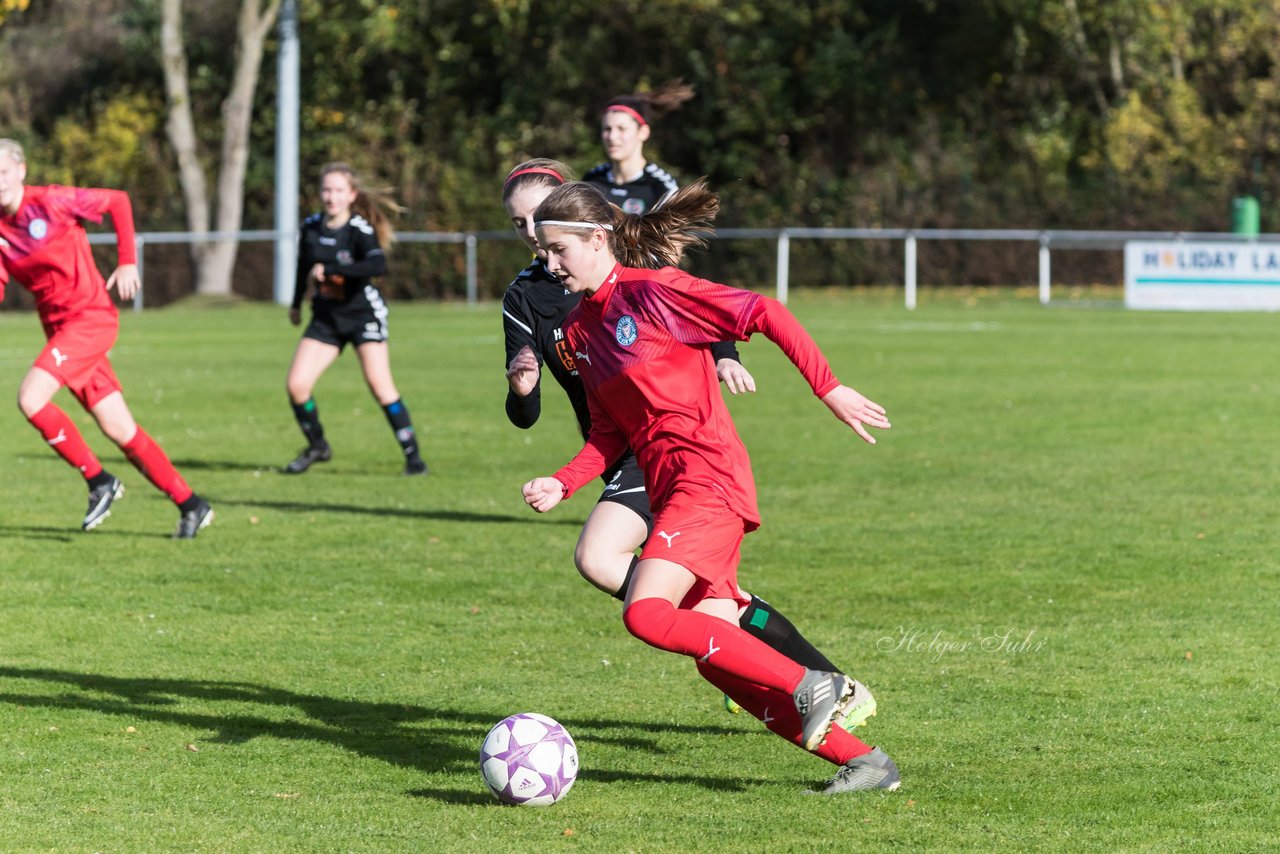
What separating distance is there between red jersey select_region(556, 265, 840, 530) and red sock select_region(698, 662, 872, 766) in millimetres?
452

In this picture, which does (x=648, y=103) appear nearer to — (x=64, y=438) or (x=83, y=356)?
(x=83, y=356)

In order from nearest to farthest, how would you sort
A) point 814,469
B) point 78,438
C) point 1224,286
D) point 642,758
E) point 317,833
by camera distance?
1. point 317,833
2. point 642,758
3. point 78,438
4. point 814,469
5. point 1224,286

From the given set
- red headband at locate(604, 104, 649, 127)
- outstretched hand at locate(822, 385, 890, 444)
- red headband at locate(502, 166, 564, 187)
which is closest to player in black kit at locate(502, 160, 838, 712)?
red headband at locate(502, 166, 564, 187)

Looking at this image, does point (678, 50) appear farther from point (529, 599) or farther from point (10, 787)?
point (10, 787)

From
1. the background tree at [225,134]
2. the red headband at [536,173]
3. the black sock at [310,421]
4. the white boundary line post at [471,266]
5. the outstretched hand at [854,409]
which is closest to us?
the outstretched hand at [854,409]

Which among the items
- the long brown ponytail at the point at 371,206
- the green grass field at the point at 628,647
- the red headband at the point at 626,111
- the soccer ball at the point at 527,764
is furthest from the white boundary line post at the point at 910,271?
the soccer ball at the point at 527,764

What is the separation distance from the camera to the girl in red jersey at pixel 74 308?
899 cm

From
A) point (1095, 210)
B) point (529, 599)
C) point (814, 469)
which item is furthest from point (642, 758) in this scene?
point (1095, 210)

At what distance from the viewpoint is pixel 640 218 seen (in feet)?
16.8

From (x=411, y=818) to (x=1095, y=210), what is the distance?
107 ft

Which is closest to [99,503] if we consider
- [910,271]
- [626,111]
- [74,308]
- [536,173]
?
[74,308]

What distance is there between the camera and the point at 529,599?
7.72 m

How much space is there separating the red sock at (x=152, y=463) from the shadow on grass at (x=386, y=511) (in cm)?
131

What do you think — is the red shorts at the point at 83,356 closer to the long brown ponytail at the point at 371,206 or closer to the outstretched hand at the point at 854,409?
the long brown ponytail at the point at 371,206
